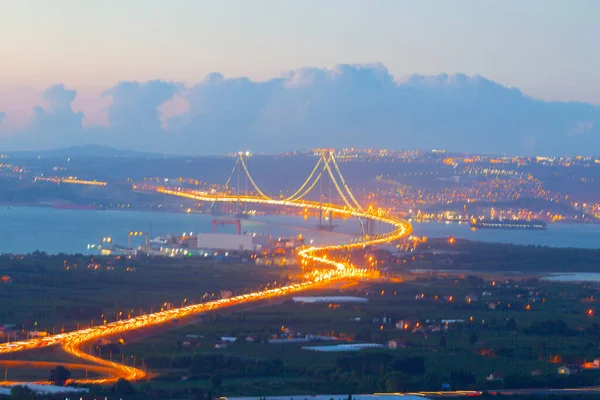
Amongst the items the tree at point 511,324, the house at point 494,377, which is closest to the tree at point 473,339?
the tree at point 511,324

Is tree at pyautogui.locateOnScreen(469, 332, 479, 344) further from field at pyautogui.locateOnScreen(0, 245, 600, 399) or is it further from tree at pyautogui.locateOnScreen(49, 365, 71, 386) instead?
tree at pyautogui.locateOnScreen(49, 365, 71, 386)

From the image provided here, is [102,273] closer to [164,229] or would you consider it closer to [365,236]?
Answer: [365,236]

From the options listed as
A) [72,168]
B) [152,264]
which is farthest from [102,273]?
[72,168]

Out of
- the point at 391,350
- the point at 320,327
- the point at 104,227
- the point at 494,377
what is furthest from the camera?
the point at 104,227

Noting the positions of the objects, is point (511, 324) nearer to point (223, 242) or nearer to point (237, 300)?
point (237, 300)

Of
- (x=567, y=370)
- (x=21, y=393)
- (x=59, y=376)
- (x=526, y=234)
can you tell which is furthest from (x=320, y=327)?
(x=526, y=234)

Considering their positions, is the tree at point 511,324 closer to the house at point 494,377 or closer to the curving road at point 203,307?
the curving road at point 203,307
